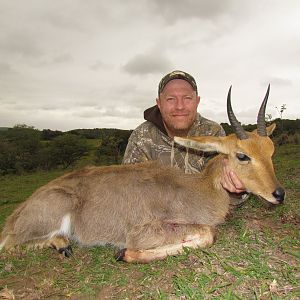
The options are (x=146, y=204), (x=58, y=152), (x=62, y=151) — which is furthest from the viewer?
(x=62, y=151)

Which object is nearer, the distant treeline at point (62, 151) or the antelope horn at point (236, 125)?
the antelope horn at point (236, 125)

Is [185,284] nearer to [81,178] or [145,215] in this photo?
[145,215]

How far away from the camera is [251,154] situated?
20.1 feet

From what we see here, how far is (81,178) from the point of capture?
7.42m

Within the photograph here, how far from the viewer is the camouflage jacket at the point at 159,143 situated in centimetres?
901

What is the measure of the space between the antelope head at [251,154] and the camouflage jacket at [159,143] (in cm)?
Result: 233

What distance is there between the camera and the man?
8.77m

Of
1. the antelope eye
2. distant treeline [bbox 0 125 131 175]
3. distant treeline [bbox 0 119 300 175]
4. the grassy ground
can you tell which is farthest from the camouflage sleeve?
distant treeline [bbox 0 125 131 175]

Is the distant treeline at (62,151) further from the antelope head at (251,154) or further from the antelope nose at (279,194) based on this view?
the antelope nose at (279,194)

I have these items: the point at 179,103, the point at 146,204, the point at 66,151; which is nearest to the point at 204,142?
the point at 146,204

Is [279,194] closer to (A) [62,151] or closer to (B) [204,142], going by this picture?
(B) [204,142]

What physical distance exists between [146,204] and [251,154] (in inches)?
80.1

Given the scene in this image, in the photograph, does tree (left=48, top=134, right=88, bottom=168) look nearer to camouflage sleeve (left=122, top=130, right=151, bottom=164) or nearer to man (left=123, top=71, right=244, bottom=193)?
camouflage sleeve (left=122, top=130, right=151, bottom=164)

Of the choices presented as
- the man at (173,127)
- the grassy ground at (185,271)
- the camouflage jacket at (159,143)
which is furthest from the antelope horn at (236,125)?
the camouflage jacket at (159,143)
